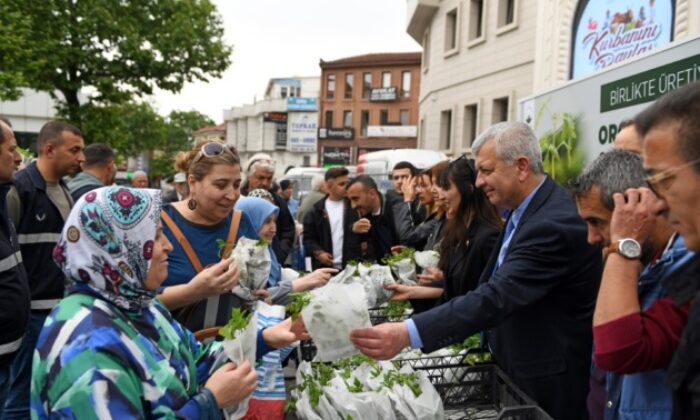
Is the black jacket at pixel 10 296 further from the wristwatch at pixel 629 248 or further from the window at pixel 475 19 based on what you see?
the window at pixel 475 19

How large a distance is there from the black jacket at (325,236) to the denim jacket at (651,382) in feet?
16.4

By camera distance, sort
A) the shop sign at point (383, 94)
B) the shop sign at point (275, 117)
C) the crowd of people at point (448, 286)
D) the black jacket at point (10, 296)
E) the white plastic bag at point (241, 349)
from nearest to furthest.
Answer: the crowd of people at point (448, 286), the white plastic bag at point (241, 349), the black jacket at point (10, 296), the shop sign at point (383, 94), the shop sign at point (275, 117)

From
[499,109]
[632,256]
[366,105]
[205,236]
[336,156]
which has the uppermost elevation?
[366,105]

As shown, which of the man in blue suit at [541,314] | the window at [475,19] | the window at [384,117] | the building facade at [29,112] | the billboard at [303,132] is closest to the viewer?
the man in blue suit at [541,314]

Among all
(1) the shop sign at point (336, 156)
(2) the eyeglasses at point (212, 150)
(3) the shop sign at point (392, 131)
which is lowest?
(2) the eyeglasses at point (212, 150)

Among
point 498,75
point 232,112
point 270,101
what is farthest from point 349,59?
point 498,75

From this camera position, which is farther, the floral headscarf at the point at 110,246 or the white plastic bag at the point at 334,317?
the white plastic bag at the point at 334,317

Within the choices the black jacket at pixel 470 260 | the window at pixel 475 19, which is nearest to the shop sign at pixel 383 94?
the window at pixel 475 19

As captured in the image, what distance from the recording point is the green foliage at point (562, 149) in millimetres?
5133

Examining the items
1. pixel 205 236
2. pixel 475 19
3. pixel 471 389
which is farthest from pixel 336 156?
pixel 471 389

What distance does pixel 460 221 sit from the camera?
392cm

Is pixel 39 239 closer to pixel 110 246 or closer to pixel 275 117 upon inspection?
pixel 110 246

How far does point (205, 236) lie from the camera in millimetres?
3168

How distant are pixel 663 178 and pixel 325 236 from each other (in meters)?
5.88
